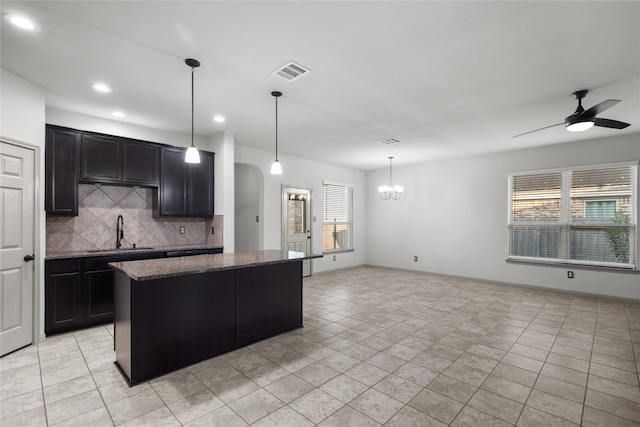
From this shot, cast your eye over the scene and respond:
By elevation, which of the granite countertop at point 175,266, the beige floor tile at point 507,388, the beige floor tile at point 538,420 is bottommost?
the beige floor tile at point 507,388

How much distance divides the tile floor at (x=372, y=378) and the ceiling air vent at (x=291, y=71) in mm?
2850

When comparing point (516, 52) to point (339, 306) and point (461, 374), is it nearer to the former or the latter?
point (461, 374)

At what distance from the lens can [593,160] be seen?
17.6 ft

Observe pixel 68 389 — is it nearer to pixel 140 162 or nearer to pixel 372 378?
pixel 372 378

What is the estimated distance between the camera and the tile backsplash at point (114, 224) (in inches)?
161

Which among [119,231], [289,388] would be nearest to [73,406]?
[289,388]

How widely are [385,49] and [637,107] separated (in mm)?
3698

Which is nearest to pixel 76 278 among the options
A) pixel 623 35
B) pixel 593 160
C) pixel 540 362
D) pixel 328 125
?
pixel 328 125

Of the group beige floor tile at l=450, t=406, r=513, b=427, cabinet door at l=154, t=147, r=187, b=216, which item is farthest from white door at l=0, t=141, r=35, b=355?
beige floor tile at l=450, t=406, r=513, b=427

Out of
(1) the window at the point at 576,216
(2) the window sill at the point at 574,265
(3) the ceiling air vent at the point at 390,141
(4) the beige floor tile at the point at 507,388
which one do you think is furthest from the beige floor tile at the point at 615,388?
(3) the ceiling air vent at the point at 390,141

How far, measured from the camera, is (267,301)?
3455 mm

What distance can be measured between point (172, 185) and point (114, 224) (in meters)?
1.00

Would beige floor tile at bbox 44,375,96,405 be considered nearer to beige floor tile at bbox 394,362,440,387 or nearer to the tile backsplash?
the tile backsplash

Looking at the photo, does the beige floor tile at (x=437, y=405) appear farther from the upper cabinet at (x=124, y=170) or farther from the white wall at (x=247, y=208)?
the white wall at (x=247, y=208)
